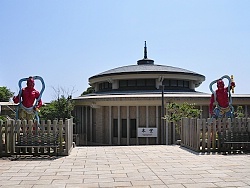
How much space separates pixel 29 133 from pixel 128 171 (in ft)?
14.2

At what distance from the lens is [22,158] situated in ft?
31.7

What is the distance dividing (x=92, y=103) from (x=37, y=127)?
12.9 meters

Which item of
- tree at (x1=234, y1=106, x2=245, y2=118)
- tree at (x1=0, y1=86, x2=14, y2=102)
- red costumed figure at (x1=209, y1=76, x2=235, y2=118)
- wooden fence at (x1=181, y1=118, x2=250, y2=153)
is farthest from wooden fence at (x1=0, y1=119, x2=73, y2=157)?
Answer: tree at (x1=0, y1=86, x2=14, y2=102)

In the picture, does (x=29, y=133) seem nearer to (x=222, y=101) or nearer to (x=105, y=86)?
(x=222, y=101)

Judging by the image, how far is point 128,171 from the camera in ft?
25.0

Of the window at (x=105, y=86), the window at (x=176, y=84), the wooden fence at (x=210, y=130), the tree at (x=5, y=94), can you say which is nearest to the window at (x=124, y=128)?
the window at (x=176, y=84)

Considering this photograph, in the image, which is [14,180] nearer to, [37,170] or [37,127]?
[37,170]

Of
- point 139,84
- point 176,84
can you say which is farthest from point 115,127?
point 176,84

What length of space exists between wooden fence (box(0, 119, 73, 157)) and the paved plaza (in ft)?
1.84

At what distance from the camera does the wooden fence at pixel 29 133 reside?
392 inches

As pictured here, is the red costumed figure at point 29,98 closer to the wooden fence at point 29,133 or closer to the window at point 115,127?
the wooden fence at point 29,133

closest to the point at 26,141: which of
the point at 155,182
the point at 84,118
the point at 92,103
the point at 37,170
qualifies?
the point at 37,170

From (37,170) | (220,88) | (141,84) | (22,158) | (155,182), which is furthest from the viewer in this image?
(141,84)

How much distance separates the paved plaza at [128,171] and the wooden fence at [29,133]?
562 millimetres
